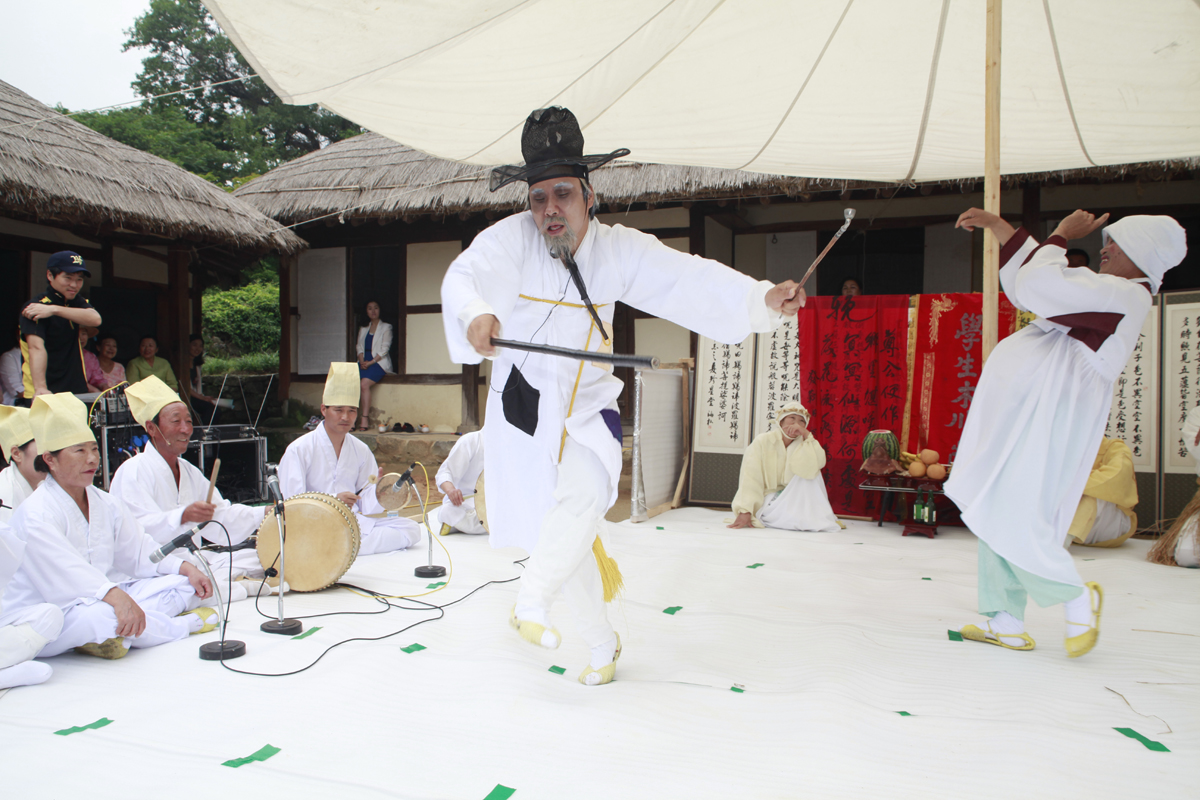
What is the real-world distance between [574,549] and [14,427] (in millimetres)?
2441

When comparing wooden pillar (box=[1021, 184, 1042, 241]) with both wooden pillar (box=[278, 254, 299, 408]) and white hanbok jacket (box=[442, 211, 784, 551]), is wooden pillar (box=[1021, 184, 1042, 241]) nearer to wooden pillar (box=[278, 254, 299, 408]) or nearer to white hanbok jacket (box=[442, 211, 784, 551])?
white hanbok jacket (box=[442, 211, 784, 551])

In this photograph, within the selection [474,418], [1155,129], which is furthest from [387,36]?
[474,418]

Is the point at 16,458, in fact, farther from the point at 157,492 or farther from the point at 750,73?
the point at 750,73

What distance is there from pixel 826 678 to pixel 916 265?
691cm

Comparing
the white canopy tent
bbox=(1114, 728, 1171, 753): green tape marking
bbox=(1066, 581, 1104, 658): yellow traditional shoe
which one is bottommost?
bbox=(1114, 728, 1171, 753): green tape marking

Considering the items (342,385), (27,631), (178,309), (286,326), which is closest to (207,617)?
(27,631)

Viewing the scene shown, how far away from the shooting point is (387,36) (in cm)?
347

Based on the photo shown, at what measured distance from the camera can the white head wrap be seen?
2.95m

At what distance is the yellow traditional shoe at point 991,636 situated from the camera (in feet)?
10.2

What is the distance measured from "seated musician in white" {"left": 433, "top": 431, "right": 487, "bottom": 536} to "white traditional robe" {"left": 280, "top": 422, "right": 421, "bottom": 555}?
0.53m

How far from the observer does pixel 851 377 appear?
6.37 m

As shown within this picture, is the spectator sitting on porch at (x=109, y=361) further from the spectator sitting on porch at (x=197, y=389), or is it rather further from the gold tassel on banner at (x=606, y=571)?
the gold tassel on banner at (x=606, y=571)

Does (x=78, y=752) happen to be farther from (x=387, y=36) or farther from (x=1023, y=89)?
(x=1023, y=89)

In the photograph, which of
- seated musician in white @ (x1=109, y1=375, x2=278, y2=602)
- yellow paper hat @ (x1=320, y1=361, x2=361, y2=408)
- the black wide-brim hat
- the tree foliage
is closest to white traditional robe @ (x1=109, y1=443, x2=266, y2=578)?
seated musician in white @ (x1=109, y1=375, x2=278, y2=602)
